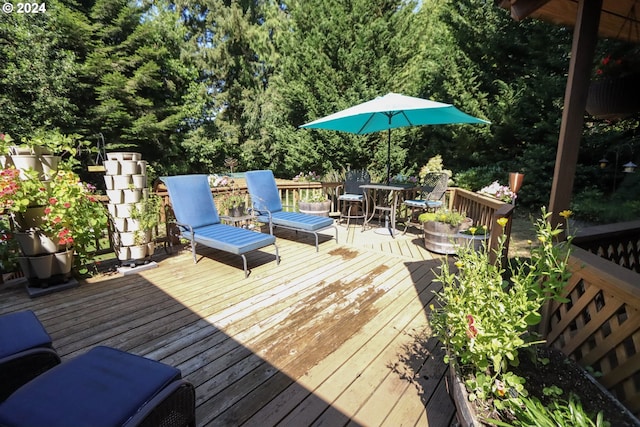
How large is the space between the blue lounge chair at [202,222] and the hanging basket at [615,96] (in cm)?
343

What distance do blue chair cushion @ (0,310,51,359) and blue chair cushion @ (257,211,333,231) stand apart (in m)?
3.11

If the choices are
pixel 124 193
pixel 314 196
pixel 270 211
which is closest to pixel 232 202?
pixel 270 211

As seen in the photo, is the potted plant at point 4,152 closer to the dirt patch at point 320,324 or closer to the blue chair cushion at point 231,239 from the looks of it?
the blue chair cushion at point 231,239

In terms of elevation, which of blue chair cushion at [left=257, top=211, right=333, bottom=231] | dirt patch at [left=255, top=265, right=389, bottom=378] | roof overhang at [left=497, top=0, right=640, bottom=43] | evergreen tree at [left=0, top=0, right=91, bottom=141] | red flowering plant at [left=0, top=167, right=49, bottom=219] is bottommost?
dirt patch at [left=255, top=265, right=389, bottom=378]

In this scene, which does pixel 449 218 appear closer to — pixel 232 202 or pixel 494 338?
pixel 494 338

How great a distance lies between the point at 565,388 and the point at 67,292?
404 cm

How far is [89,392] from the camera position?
43.3 inches

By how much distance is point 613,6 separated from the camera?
7.77ft

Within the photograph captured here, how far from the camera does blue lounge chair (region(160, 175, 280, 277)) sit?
3.47 m

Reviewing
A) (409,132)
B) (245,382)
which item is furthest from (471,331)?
(409,132)

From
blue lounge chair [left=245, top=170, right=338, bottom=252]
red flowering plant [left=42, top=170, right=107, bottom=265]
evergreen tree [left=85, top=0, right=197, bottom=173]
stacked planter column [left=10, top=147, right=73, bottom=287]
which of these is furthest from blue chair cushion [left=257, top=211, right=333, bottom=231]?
evergreen tree [left=85, top=0, right=197, bottom=173]

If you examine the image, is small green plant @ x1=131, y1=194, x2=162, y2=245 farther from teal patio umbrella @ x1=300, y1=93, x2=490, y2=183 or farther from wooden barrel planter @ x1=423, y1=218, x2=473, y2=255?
wooden barrel planter @ x1=423, y1=218, x2=473, y2=255

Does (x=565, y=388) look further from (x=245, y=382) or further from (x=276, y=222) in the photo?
(x=276, y=222)

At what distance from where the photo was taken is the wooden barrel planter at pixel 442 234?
412 cm
